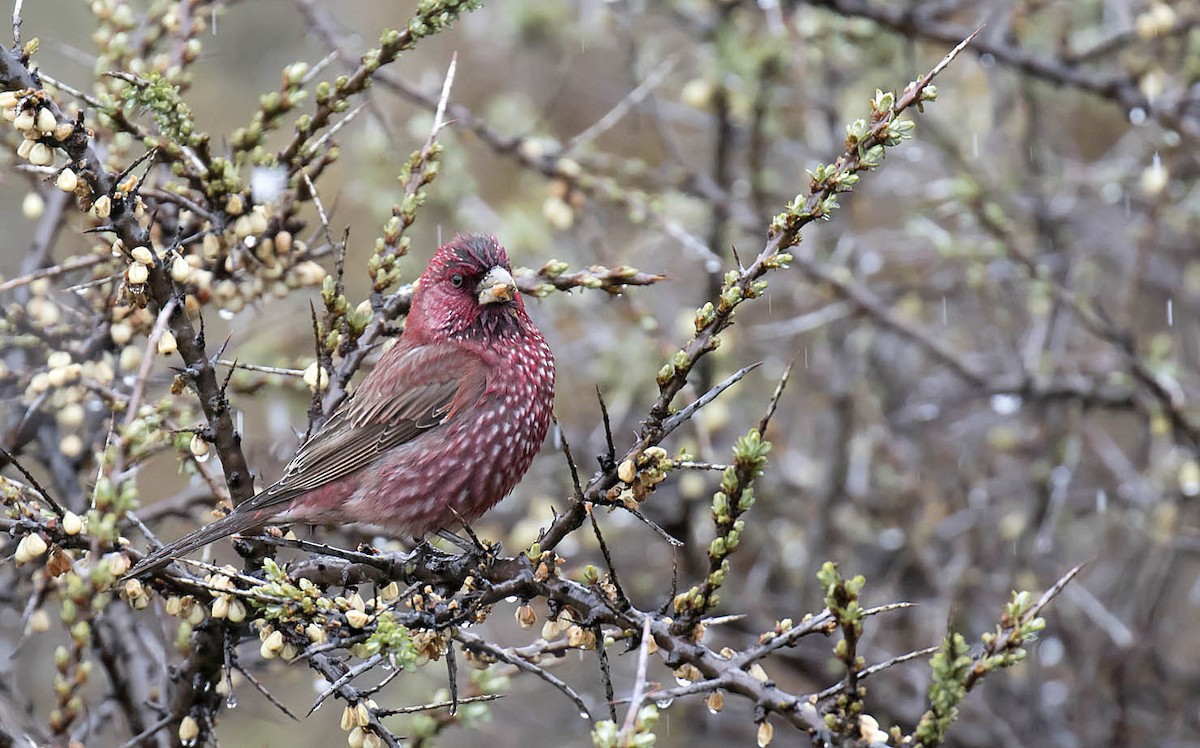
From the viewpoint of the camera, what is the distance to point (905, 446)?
6.70 metres

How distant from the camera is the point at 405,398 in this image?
4.23 meters

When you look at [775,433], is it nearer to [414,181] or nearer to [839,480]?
[839,480]

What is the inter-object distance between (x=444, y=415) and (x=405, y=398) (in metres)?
0.15

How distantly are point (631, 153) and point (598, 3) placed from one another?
8.15 ft

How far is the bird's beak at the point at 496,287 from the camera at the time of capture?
3711 mm

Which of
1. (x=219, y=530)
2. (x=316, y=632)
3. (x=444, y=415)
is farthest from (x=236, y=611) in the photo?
(x=444, y=415)

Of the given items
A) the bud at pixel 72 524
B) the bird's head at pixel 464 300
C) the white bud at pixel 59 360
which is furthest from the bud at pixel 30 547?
the bird's head at pixel 464 300

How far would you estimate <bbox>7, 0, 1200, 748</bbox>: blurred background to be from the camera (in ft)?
17.9

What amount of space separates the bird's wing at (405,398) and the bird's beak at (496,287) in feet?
0.77

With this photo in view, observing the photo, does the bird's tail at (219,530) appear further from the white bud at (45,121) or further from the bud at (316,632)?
the white bud at (45,121)

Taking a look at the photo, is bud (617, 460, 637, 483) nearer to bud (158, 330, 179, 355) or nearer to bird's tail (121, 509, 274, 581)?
bud (158, 330, 179, 355)

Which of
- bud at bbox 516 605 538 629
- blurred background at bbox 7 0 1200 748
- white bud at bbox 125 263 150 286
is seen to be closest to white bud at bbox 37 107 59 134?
white bud at bbox 125 263 150 286

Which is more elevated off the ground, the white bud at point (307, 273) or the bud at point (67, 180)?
the bud at point (67, 180)

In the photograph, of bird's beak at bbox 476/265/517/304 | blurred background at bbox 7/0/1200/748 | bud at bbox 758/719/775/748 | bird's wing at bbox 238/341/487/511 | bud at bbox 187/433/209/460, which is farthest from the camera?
blurred background at bbox 7/0/1200/748
